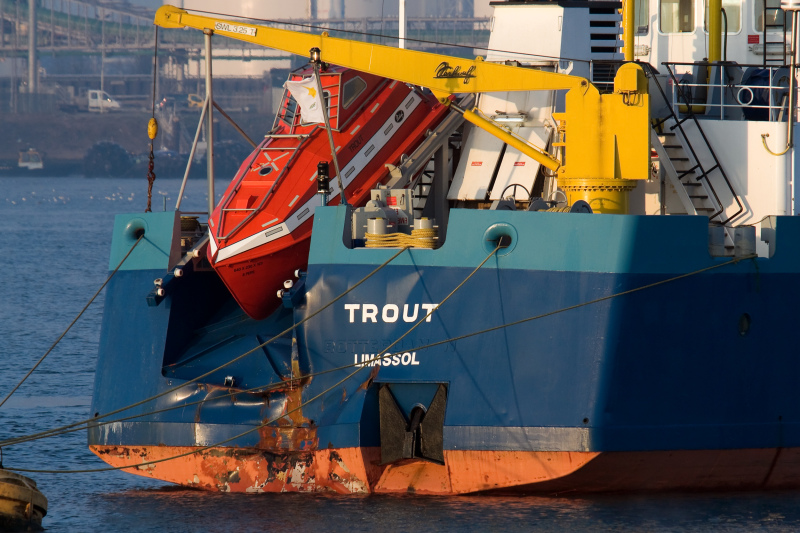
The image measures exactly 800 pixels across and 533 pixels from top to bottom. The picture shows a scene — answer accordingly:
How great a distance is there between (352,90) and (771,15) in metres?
6.05

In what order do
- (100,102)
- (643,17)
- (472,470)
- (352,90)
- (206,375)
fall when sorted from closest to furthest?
(472,470), (206,375), (352,90), (643,17), (100,102)

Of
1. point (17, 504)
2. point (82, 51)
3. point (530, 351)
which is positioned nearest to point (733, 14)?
point (530, 351)

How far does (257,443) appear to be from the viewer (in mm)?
14586

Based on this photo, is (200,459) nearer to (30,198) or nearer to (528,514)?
(528,514)

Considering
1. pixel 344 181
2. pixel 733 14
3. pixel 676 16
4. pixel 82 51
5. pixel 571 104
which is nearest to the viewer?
pixel 571 104

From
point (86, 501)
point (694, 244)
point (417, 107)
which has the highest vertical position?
point (417, 107)

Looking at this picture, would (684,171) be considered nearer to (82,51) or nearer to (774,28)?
(774,28)

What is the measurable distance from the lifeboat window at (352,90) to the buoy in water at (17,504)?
6017mm

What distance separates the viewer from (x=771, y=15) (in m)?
18.1

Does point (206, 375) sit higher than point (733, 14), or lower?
lower

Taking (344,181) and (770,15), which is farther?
(770,15)

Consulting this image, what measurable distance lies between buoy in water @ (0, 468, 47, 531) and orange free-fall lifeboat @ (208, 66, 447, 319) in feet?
10.8

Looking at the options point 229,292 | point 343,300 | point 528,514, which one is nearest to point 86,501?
point 229,292

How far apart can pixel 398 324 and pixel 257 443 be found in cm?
218
